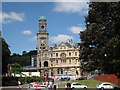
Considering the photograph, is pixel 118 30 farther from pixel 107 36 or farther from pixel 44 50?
pixel 44 50

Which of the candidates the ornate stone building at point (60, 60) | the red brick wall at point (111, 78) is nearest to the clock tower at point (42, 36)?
the ornate stone building at point (60, 60)

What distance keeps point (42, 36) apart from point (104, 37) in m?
95.7

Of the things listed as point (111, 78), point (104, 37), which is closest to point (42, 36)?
point (111, 78)

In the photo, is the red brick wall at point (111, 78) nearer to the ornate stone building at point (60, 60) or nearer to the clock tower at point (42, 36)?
the ornate stone building at point (60, 60)

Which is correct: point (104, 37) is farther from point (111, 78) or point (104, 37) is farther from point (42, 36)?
point (42, 36)

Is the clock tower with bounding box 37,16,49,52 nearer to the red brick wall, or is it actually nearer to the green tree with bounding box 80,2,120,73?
the red brick wall

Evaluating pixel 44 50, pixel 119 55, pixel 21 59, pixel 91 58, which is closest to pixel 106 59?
pixel 119 55

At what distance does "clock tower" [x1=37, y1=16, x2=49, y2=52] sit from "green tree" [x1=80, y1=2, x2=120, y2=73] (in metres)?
91.6

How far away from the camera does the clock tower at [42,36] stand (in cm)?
11656

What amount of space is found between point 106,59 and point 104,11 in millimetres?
5430

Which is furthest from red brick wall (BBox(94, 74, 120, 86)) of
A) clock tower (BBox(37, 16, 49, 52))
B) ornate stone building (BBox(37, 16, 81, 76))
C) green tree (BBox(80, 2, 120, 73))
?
clock tower (BBox(37, 16, 49, 52))

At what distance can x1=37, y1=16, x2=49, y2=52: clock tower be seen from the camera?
116562mm

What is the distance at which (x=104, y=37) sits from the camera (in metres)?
22.4

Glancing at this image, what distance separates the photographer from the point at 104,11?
23.5 m
